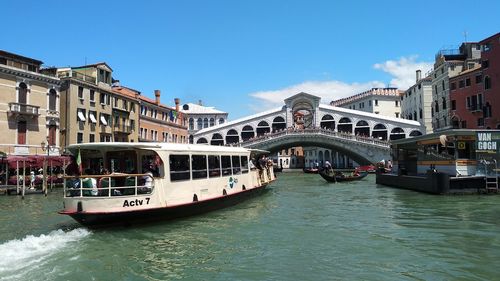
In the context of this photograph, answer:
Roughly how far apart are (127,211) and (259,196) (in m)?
10.2

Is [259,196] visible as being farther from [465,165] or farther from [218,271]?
[218,271]

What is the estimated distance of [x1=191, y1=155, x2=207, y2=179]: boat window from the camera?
520 inches

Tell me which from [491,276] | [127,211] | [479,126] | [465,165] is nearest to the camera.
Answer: [491,276]

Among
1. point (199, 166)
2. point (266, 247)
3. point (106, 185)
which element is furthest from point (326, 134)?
point (266, 247)

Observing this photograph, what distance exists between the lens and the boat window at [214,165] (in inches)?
562

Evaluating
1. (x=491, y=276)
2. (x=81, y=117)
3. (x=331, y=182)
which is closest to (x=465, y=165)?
(x=331, y=182)

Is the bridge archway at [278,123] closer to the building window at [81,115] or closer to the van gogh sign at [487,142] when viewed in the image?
the building window at [81,115]

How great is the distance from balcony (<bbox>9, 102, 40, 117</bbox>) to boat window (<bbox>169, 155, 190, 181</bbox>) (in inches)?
735

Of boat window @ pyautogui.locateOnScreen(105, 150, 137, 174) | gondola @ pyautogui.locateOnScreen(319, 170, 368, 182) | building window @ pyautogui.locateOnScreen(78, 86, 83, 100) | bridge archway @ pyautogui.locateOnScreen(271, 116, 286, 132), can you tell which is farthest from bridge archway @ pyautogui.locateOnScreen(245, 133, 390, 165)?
boat window @ pyautogui.locateOnScreen(105, 150, 137, 174)

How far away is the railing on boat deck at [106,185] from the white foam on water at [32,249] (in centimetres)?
90

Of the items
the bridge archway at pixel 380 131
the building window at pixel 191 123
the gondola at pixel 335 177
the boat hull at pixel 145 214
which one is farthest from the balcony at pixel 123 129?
the bridge archway at pixel 380 131

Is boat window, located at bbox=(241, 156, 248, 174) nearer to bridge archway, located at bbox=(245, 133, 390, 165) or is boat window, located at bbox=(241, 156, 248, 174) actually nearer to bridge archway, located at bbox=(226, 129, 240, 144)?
bridge archway, located at bbox=(245, 133, 390, 165)

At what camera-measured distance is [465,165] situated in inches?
765

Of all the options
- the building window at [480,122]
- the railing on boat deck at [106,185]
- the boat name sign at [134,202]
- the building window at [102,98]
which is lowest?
the boat name sign at [134,202]
